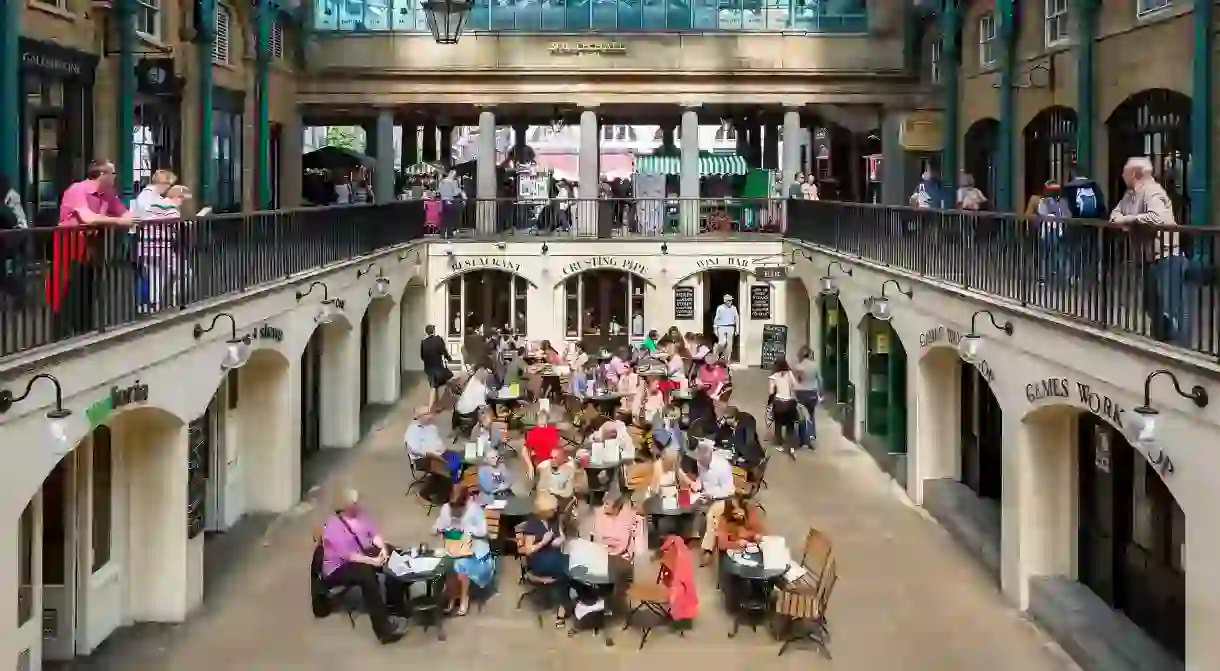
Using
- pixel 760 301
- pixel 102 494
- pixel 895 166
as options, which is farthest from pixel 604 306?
pixel 102 494

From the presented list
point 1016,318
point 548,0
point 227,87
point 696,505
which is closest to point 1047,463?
point 1016,318

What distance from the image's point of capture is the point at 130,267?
43.3 feet

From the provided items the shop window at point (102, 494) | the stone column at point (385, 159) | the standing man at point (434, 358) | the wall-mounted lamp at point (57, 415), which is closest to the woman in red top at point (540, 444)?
the shop window at point (102, 494)

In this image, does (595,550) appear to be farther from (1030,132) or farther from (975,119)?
(975,119)

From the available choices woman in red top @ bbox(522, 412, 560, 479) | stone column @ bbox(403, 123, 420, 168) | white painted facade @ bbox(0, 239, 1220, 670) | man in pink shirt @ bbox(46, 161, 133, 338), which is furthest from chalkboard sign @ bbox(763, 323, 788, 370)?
man in pink shirt @ bbox(46, 161, 133, 338)

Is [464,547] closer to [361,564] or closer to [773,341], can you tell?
Result: [361,564]

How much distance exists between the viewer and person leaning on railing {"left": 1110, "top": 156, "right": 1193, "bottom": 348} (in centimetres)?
1138

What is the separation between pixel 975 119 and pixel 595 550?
17.4 m

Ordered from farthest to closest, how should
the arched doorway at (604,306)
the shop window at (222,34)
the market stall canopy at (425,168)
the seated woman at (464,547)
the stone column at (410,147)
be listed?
the stone column at (410,147) → the market stall canopy at (425,168) → the arched doorway at (604,306) → the shop window at (222,34) → the seated woman at (464,547)

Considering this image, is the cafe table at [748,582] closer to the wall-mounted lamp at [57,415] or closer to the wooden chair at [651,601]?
the wooden chair at [651,601]

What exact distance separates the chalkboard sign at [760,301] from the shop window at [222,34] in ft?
44.4

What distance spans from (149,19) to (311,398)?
646 cm

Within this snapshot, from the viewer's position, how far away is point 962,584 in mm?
16672

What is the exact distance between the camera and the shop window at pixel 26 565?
12516 mm
